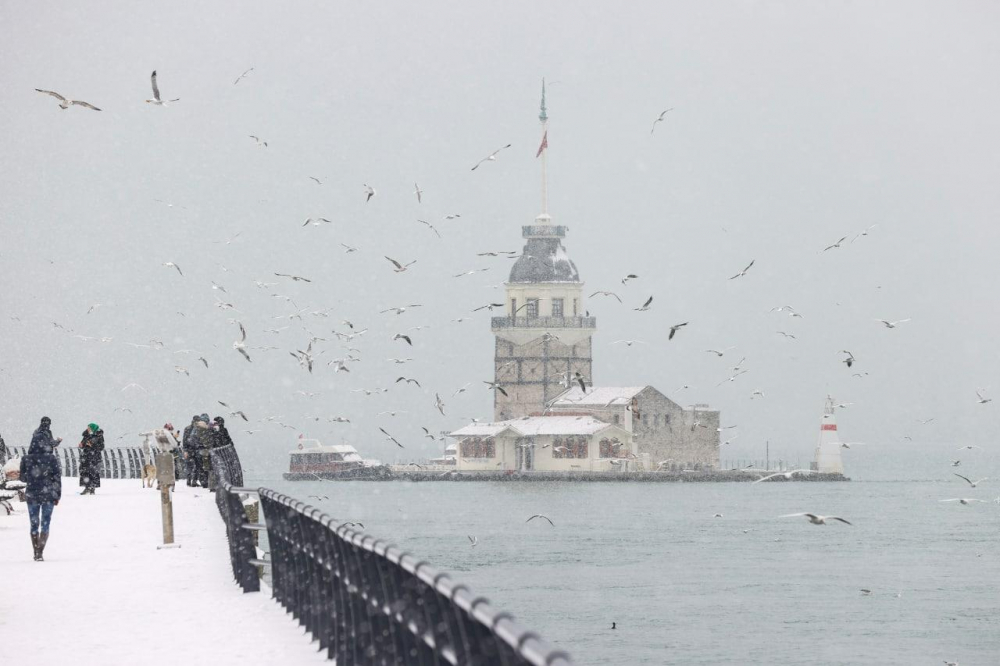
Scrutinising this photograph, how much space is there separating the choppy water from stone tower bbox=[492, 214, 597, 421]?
9.46 m

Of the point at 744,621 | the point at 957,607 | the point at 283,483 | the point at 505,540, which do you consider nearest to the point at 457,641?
the point at 744,621

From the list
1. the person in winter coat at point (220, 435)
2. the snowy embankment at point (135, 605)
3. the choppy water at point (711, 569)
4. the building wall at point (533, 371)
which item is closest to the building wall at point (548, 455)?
the choppy water at point (711, 569)

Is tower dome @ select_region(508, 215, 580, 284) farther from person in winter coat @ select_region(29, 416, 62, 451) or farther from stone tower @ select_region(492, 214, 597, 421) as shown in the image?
person in winter coat @ select_region(29, 416, 62, 451)

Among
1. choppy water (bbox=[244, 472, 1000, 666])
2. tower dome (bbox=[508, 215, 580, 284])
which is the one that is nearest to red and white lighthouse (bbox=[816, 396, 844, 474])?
choppy water (bbox=[244, 472, 1000, 666])

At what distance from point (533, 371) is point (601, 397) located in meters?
8.19

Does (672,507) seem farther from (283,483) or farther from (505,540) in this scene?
(283,483)

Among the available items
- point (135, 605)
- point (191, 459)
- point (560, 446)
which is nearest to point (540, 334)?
point (560, 446)

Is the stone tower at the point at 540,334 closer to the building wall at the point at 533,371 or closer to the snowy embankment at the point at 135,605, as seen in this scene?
the building wall at the point at 533,371

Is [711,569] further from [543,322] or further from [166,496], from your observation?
[543,322]

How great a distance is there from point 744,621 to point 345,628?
52907mm

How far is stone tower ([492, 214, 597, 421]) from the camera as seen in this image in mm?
148750

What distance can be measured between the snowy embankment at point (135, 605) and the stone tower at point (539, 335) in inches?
4906

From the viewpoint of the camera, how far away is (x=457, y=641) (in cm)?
606

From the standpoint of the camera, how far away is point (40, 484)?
18.6m
